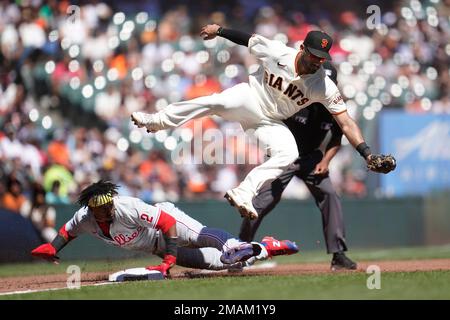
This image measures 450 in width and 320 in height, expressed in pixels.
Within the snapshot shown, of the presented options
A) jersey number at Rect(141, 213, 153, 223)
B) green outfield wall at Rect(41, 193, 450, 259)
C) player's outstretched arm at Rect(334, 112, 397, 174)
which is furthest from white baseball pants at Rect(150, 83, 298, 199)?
green outfield wall at Rect(41, 193, 450, 259)

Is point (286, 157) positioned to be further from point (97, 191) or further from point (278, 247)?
point (97, 191)

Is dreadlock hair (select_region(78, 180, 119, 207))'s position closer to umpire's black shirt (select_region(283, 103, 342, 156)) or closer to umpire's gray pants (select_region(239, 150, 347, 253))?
umpire's gray pants (select_region(239, 150, 347, 253))

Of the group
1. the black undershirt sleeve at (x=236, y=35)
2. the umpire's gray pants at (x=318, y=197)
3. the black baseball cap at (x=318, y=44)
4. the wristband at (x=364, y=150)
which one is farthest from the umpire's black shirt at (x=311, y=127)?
the black baseball cap at (x=318, y=44)

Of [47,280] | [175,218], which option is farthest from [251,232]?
[47,280]

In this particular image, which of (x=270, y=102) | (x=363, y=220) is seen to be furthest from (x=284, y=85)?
(x=363, y=220)

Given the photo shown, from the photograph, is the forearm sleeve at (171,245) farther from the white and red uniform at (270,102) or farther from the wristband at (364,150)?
the wristband at (364,150)

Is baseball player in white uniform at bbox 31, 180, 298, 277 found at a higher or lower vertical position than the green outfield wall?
higher

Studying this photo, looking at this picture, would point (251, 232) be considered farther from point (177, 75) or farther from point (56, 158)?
point (177, 75)

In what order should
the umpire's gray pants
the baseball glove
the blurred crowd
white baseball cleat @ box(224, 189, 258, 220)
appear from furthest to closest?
the blurred crowd, the umpire's gray pants, the baseball glove, white baseball cleat @ box(224, 189, 258, 220)
